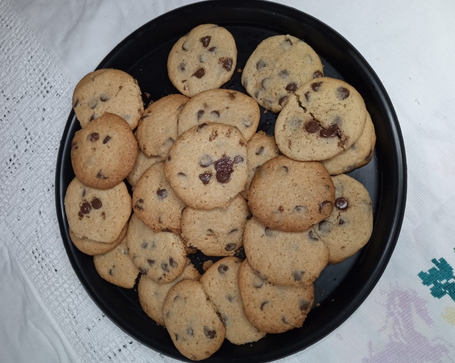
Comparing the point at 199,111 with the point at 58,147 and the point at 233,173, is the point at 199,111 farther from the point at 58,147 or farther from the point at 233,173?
the point at 58,147

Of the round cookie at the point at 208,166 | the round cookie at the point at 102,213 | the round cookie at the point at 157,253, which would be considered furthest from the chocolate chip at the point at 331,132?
the round cookie at the point at 102,213

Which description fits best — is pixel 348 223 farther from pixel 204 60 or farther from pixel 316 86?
pixel 204 60

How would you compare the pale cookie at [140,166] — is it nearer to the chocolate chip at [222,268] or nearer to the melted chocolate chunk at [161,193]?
the melted chocolate chunk at [161,193]

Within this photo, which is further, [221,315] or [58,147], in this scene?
[58,147]

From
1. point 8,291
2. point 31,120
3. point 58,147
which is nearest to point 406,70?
point 58,147

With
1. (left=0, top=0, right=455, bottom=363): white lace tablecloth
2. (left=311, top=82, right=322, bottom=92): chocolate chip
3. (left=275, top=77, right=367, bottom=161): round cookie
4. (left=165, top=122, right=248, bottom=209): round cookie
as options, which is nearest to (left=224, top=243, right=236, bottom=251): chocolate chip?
(left=165, top=122, right=248, bottom=209): round cookie
